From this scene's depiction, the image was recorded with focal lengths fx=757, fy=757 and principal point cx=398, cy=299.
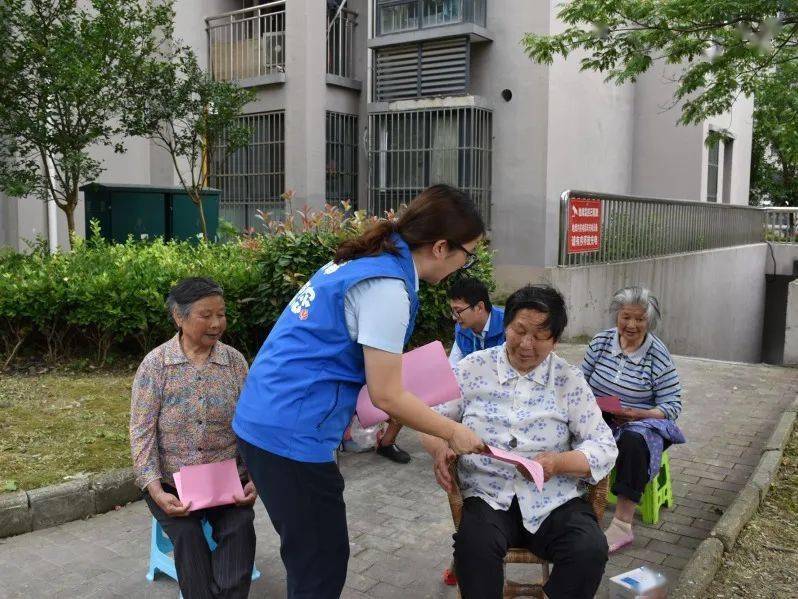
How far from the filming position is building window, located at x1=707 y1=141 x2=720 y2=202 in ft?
56.4

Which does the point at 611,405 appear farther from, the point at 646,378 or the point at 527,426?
the point at 527,426

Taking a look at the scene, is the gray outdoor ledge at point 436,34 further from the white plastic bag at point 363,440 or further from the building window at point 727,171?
the building window at point 727,171

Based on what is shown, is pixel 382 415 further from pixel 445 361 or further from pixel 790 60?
pixel 790 60

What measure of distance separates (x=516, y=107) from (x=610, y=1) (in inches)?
220

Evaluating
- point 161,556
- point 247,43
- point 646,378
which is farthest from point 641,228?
point 161,556

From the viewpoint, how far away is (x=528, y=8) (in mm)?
12203

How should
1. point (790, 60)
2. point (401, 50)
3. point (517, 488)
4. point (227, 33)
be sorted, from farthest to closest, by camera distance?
point (227, 33) → point (401, 50) → point (790, 60) → point (517, 488)

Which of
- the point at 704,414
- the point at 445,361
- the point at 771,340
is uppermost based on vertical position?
the point at 445,361

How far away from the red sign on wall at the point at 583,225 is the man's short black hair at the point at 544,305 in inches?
277

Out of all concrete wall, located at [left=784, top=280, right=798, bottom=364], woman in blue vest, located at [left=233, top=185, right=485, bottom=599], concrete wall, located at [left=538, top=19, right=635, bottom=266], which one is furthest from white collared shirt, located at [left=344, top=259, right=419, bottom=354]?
concrete wall, located at [left=538, top=19, right=635, bottom=266]

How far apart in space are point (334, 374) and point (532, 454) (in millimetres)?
1019

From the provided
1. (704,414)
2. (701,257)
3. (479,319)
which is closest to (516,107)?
(701,257)

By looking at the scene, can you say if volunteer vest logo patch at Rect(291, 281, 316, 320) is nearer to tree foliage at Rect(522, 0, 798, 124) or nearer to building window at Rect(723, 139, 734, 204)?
tree foliage at Rect(522, 0, 798, 124)

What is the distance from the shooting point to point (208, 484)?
3.15 meters
